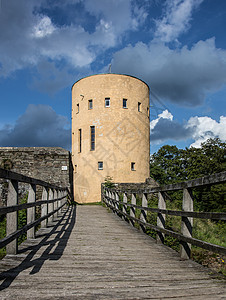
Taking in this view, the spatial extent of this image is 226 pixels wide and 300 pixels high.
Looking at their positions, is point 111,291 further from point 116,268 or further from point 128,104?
point 128,104

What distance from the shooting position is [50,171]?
1798 centimetres

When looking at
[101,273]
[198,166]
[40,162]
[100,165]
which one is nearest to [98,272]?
[101,273]

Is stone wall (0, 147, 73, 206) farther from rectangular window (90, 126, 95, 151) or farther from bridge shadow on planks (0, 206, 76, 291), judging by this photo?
bridge shadow on planks (0, 206, 76, 291)

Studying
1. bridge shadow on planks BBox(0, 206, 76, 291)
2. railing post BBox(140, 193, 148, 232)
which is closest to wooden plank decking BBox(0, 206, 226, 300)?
bridge shadow on planks BBox(0, 206, 76, 291)

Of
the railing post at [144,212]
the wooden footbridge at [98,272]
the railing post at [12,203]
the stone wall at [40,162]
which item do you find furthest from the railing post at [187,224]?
the stone wall at [40,162]

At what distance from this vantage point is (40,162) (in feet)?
58.7

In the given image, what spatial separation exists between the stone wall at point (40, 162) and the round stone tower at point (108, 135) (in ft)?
15.7

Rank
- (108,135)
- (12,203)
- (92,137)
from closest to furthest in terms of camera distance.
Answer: (12,203)
(108,135)
(92,137)

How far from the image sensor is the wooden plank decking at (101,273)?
2.72 m

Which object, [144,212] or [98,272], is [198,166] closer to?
[144,212]

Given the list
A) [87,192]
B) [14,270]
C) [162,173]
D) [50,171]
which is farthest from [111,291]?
[162,173]

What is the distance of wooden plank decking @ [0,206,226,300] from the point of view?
2.72 metres

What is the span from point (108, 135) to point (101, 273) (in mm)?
19524

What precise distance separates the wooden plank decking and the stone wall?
12.9m
